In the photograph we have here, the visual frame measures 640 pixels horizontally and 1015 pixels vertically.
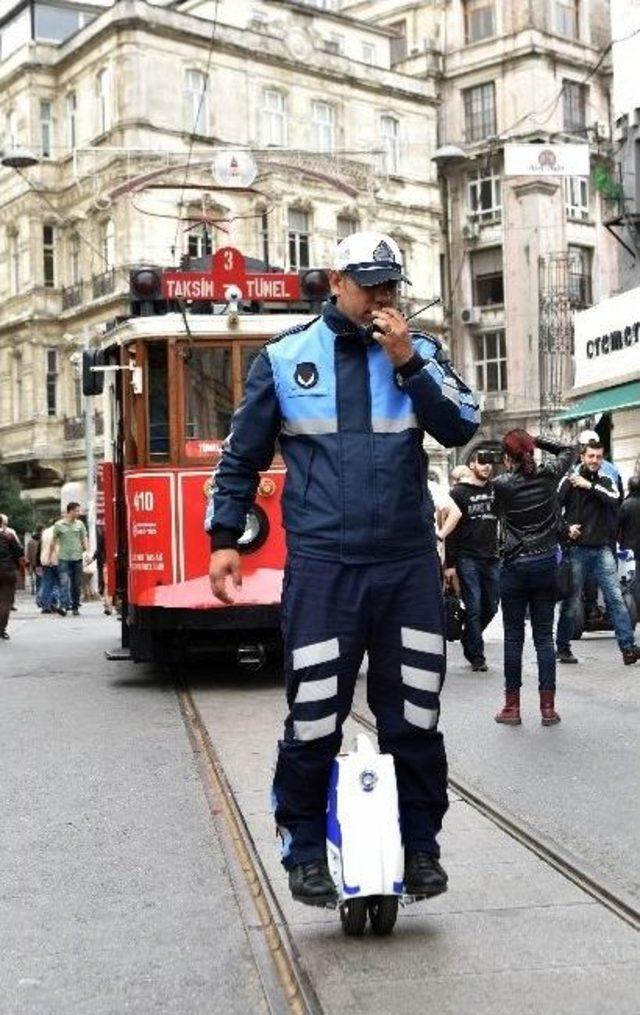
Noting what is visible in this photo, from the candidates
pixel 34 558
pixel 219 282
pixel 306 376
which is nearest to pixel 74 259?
pixel 34 558

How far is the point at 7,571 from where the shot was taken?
19.1 m

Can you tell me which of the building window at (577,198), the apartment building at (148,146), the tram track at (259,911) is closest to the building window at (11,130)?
the apartment building at (148,146)

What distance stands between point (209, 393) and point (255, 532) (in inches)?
46.5

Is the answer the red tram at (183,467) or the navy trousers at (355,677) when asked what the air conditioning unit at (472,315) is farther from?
the navy trousers at (355,677)

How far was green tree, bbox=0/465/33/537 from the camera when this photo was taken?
39438mm

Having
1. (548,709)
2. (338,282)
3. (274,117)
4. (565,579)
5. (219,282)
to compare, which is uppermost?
(274,117)

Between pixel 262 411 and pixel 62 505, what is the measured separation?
40370 mm

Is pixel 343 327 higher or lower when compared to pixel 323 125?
lower

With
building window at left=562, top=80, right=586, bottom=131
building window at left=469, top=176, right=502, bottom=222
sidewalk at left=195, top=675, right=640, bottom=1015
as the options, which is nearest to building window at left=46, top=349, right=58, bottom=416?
building window at left=469, top=176, right=502, bottom=222

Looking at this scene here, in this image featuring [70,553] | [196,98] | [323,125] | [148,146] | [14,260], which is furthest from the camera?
[14,260]

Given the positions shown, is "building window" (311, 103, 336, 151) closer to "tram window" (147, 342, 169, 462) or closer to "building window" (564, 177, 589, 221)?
"building window" (564, 177, 589, 221)

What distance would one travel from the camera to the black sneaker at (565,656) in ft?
43.0

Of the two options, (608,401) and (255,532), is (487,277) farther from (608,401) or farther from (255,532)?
(255,532)

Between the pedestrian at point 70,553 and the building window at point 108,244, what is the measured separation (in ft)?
63.4
